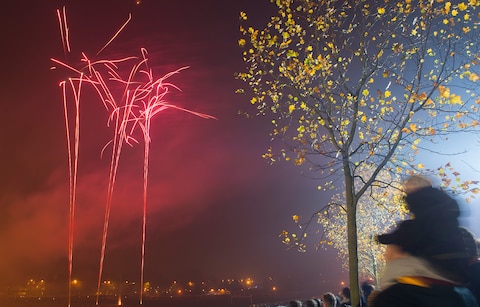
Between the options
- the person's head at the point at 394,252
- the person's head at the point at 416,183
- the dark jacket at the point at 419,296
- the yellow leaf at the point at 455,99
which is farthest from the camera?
the yellow leaf at the point at 455,99

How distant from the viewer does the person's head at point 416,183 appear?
9.93 feet

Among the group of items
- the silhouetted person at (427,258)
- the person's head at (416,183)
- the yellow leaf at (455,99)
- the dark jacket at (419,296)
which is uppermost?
the yellow leaf at (455,99)

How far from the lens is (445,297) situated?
7.73 feet

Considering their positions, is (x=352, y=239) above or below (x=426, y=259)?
above

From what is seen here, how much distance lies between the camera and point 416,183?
3.14 m

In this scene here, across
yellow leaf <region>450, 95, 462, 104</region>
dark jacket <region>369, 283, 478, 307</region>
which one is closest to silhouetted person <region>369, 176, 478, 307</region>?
dark jacket <region>369, 283, 478, 307</region>

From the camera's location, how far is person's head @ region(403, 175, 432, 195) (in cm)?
303

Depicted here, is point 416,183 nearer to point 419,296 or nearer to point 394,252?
point 394,252

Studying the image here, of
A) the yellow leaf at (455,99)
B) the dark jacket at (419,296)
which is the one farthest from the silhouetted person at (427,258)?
the yellow leaf at (455,99)

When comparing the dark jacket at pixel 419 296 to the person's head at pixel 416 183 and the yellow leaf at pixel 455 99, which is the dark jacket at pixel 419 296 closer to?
the person's head at pixel 416 183

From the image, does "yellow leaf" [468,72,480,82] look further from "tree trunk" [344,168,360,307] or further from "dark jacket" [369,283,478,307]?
"dark jacket" [369,283,478,307]

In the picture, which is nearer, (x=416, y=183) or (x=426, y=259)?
(x=426, y=259)

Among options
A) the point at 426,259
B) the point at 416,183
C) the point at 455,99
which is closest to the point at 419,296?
the point at 426,259

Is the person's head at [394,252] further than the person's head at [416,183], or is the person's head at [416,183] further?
the person's head at [416,183]
